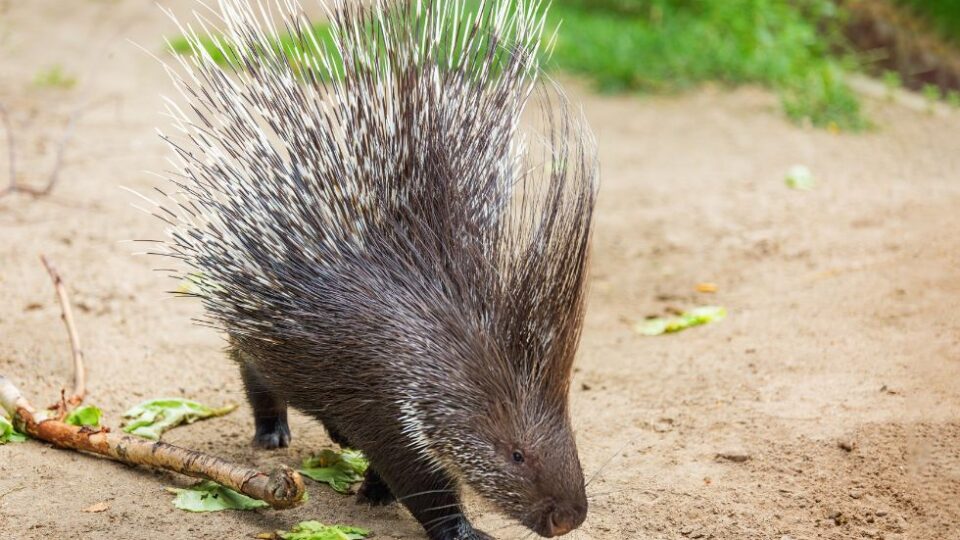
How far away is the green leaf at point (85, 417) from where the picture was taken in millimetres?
3223

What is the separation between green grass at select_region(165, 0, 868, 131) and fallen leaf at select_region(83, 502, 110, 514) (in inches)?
213

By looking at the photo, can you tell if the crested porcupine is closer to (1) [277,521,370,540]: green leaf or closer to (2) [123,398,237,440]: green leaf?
(1) [277,521,370,540]: green leaf

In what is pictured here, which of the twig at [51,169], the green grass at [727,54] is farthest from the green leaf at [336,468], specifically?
the green grass at [727,54]

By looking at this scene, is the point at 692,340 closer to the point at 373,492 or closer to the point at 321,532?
the point at 373,492

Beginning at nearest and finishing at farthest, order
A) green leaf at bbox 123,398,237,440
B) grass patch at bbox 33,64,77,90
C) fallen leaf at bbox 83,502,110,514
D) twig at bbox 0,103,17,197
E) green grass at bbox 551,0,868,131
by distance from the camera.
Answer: fallen leaf at bbox 83,502,110,514, green leaf at bbox 123,398,237,440, twig at bbox 0,103,17,197, grass patch at bbox 33,64,77,90, green grass at bbox 551,0,868,131

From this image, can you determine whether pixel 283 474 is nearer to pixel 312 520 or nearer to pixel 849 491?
pixel 312 520

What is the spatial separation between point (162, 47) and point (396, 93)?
6688mm

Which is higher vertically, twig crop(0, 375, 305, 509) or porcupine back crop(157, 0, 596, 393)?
porcupine back crop(157, 0, 596, 393)

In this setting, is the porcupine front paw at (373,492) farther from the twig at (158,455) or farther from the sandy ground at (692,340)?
the twig at (158,455)

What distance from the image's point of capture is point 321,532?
2.72 m

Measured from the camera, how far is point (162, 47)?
888 centimetres

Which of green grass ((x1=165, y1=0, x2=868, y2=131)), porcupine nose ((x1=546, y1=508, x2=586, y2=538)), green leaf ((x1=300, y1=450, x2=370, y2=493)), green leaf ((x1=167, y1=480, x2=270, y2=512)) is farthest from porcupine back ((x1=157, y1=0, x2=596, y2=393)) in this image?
green grass ((x1=165, y1=0, x2=868, y2=131))

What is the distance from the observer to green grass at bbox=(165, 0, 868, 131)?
25.6ft

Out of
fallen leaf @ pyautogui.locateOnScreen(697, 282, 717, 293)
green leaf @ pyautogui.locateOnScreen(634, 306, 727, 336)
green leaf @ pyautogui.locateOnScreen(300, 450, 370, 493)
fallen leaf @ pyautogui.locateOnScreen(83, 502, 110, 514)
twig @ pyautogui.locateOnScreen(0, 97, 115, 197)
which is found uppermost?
twig @ pyautogui.locateOnScreen(0, 97, 115, 197)
